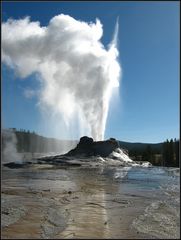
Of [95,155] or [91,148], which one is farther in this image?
[91,148]

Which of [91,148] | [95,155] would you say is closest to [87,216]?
[95,155]

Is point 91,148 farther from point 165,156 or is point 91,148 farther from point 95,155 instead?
point 165,156

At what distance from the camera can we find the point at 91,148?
6788 cm

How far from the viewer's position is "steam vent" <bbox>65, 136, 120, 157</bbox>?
6744 cm

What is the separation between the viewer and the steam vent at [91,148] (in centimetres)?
6744

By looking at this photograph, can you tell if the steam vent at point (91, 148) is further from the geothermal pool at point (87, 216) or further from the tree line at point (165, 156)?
the geothermal pool at point (87, 216)

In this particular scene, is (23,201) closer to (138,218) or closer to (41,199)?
(41,199)

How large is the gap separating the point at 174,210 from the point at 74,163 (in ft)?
134

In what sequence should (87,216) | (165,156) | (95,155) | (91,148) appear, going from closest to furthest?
(87,216) → (95,155) → (91,148) → (165,156)

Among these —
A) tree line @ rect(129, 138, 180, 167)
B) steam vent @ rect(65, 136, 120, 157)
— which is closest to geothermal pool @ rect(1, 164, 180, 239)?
steam vent @ rect(65, 136, 120, 157)

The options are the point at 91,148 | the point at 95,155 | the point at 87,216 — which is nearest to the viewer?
the point at 87,216

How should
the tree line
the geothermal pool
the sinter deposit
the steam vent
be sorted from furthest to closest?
the tree line → the steam vent → the sinter deposit → the geothermal pool

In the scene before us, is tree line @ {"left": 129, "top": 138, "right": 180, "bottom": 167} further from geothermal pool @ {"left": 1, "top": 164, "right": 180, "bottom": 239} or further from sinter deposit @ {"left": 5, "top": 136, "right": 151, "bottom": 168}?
geothermal pool @ {"left": 1, "top": 164, "right": 180, "bottom": 239}

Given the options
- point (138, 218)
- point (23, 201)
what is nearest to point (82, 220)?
point (138, 218)
